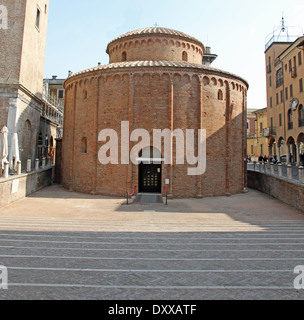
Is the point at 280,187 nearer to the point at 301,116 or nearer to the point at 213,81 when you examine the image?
the point at 213,81

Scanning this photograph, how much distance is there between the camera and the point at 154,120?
62.4ft

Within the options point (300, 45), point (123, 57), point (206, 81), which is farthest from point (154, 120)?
point (300, 45)

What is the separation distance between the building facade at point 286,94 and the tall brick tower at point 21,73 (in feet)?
80.1

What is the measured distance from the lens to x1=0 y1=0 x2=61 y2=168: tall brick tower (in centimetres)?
1970

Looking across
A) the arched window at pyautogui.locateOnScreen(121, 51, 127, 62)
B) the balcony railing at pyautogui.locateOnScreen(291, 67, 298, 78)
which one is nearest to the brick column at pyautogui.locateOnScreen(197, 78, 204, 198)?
the arched window at pyautogui.locateOnScreen(121, 51, 127, 62)

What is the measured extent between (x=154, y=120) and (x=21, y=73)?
1082 centimetres

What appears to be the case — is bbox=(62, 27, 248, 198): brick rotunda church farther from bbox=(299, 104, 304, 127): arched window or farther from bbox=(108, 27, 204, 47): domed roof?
bbox=(299, 104, 304, 127): arched window

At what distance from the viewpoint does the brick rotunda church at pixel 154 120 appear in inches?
749

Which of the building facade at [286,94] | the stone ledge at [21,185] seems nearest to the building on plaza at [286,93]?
the building facade at [286,94]

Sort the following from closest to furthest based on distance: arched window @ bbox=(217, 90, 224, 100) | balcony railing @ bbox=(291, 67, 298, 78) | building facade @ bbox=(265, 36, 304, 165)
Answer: arched window @ bbox=(217, 90, 224, 100) → building facade @ bbox=(265, 36, 304, 165) → balcony railing @ bbox=(291, 67, 298, 78)

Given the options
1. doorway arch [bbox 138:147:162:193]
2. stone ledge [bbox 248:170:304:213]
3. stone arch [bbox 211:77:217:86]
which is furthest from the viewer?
stone arch [bbox 211:77:217:86]

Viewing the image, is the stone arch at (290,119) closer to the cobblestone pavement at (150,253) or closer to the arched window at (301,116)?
the arched window at (301,116)

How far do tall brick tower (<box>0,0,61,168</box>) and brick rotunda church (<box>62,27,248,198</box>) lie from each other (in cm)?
378
